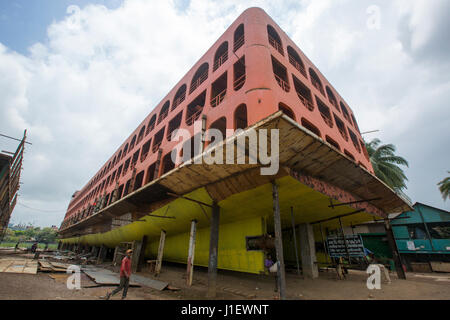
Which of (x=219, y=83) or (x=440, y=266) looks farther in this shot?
(x=440, y=266)

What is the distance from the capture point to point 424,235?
20156mm

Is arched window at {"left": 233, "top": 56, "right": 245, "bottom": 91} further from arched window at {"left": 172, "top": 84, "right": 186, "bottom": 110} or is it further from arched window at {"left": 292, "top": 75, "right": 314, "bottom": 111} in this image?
arched window at {"left": 172, "top": 84, "right": 186, "bottom": 110}

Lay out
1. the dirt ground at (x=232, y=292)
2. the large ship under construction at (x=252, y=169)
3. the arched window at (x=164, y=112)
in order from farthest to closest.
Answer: the arched window at (x=164, y=112) < the large ship under construction at (x=252, y=169) < the dirt ground at (x=232, y=292)

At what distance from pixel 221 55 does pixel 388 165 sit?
26.1m

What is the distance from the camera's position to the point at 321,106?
1408 centimetres

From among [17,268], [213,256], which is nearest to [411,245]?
[213,256]

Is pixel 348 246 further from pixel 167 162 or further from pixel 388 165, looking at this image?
pixel 388 165

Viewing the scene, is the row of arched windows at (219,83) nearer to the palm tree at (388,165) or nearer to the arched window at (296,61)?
the arched window at (296,61)

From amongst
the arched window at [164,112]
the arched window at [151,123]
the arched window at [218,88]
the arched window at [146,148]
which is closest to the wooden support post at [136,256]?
the arched window at [146,148]

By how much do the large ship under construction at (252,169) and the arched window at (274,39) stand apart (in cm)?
6

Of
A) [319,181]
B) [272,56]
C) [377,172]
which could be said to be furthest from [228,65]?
[377,172]

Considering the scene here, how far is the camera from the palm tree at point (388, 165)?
2441cm

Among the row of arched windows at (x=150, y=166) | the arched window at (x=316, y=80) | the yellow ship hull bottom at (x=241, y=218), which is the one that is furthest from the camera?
the arched window at (x=316, y=80)

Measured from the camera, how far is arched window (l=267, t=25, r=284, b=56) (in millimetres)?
12082
